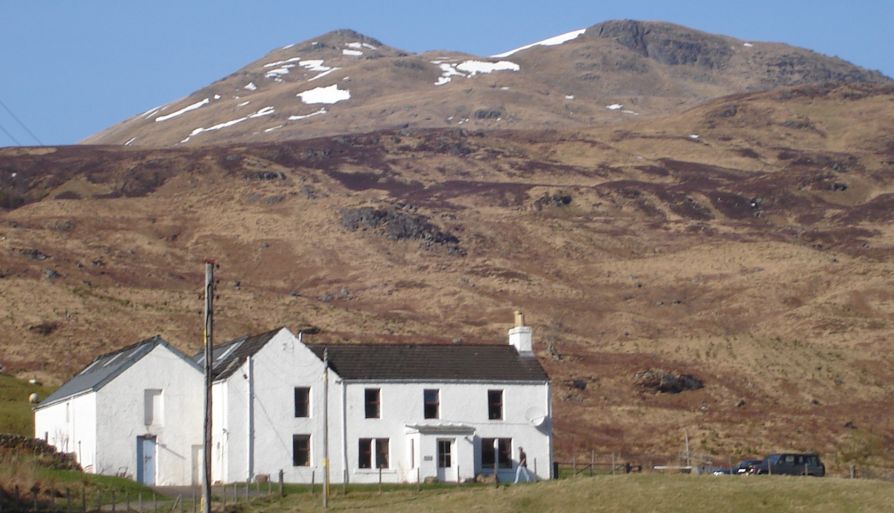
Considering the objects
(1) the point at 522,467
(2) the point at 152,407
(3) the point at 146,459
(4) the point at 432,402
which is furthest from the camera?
(4) the point at 432,402

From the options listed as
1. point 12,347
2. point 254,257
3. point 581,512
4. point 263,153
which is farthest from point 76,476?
point 263,153

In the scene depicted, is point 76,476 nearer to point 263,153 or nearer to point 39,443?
point 39,443

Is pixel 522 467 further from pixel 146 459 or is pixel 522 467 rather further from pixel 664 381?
pixel 664 381

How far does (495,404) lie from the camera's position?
5962cm

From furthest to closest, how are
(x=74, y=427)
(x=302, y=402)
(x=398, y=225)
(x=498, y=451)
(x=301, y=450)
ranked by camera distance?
(x=398, y=225) < (x=498, y=451) < (x=74, y=427) < (x=302, y=402) < (x=301, y=450)

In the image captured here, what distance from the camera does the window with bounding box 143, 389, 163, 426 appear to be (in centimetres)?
5697

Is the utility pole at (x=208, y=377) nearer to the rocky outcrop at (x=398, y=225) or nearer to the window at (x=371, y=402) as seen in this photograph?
the window at (x=371, y=402)

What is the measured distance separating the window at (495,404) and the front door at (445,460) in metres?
2.76

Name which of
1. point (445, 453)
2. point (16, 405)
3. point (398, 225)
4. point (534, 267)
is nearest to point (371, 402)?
point (445, 453)

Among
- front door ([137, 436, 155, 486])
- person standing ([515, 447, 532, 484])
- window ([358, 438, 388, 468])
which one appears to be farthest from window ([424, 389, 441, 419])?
front door ([137, 436, 155, 486])

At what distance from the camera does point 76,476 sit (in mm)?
49625

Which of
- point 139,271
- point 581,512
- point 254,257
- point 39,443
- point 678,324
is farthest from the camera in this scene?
point 254,257

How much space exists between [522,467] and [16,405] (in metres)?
26.6

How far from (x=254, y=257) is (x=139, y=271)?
1604 centimetres
